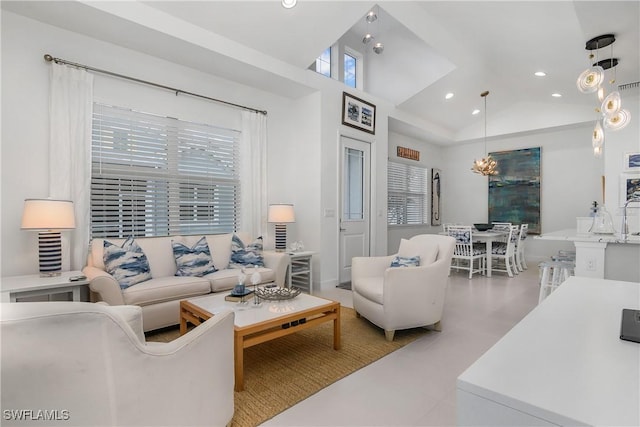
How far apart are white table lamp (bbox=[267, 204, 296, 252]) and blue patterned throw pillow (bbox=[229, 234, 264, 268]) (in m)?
0.49

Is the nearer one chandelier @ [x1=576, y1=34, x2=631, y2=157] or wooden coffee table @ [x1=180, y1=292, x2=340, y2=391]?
wooden coffee table @ [x1=180, y1=292, x2=340, y2=391]

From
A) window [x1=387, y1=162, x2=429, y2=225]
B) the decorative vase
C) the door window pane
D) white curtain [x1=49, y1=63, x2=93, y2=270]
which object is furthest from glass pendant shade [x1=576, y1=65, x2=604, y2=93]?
white curtain [x1=49, y1=63, x2=93, y2=270]

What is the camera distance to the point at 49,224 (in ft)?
8.85

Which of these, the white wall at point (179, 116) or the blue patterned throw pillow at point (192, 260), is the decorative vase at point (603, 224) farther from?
the blue patterned throw pillow at point (192, 260)

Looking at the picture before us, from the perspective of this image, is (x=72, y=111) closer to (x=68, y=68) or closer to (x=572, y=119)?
(x=68, y=68)

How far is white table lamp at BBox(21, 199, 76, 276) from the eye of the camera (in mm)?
2674

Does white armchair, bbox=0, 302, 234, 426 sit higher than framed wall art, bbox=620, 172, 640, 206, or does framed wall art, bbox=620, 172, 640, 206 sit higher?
framed wall art, bbox=620, 172, 640, 206

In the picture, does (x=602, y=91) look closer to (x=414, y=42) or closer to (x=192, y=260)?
(x=414, y=42)

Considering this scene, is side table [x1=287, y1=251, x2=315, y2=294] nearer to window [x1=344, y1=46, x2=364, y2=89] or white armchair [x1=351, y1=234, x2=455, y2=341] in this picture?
white armchair [x1=351, y1=234, x2=455, y2=341]

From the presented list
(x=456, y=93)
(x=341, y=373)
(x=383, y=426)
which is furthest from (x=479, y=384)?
(x=456, y=93)

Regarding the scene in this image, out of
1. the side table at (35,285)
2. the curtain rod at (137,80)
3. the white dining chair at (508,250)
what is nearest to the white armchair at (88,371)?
the side table at (35,285)

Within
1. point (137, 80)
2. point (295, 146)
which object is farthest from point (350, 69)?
point (137, 80)

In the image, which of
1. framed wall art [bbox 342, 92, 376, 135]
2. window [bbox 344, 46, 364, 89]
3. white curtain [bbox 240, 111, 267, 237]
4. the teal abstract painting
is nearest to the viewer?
white curtain [bbox 240, 111, 267, 237]

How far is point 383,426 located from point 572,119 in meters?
7.20
